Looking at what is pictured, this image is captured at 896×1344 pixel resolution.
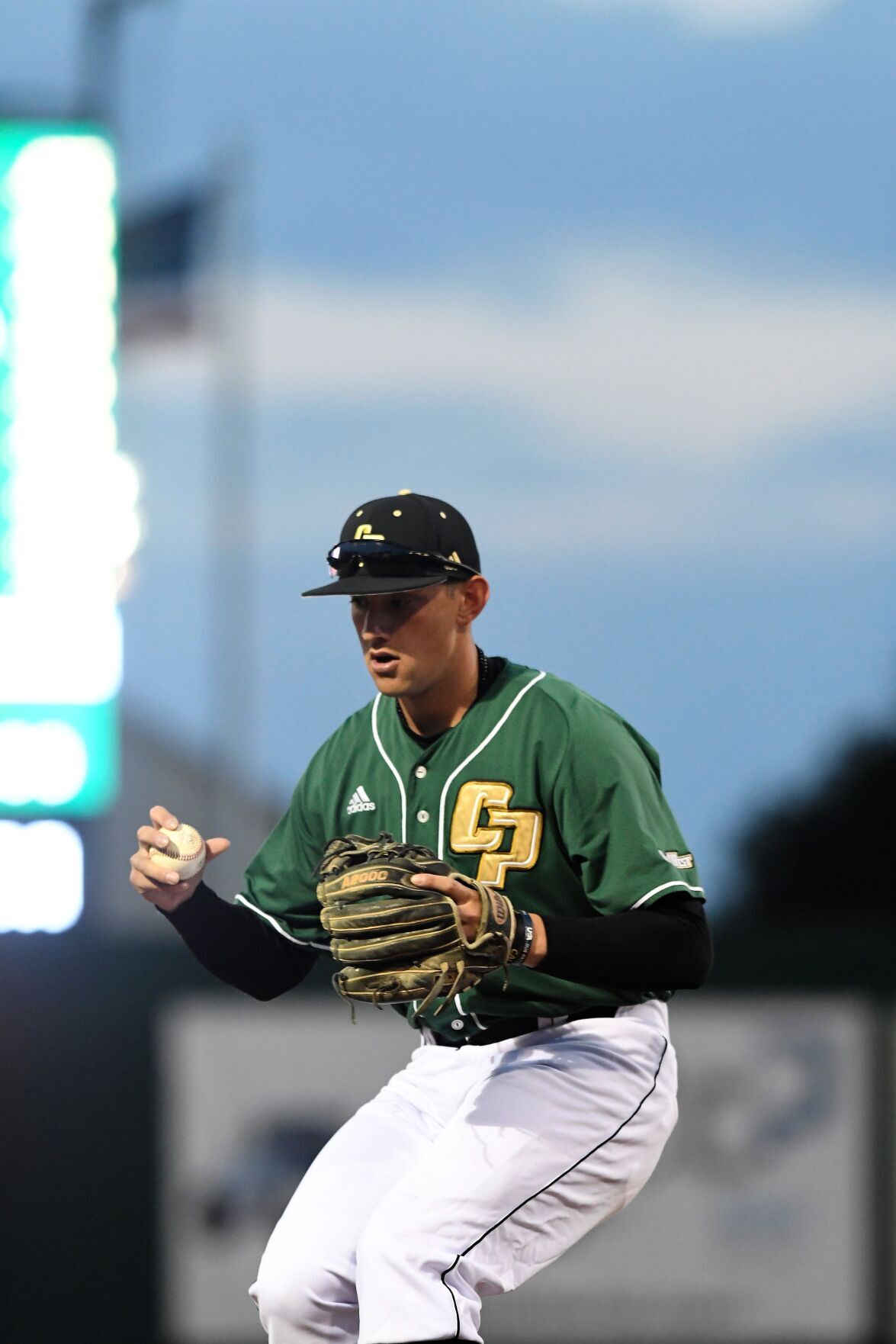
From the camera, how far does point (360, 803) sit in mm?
3916

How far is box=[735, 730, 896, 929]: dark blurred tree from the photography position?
1525cm

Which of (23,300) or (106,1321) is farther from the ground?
(23,300)

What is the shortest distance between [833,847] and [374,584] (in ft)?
40.6

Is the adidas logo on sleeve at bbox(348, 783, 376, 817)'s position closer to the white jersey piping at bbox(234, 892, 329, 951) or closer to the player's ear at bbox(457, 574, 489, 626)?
the white jersey piping at bbox(234, 892, 329, 951)

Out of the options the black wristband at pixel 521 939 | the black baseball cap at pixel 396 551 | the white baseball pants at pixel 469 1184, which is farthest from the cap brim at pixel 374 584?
the white baseball pants at pixel 469 1184

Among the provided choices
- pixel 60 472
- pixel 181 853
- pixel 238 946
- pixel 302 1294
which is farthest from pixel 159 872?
pixel 60 472

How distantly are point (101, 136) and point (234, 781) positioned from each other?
351 inches

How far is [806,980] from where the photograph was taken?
8305 millimetres

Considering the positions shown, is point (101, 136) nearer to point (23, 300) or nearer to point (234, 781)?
point (23, 300)

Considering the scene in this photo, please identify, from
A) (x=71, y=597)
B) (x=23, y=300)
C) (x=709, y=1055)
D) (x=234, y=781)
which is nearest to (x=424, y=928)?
(x=709, y=1055)

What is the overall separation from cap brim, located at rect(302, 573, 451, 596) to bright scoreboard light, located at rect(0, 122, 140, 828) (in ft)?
28.9

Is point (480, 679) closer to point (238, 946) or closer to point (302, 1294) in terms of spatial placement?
point (238, 946)

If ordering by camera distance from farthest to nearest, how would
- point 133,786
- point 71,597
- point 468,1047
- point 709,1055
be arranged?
point 133,786
point 71,597
point 709,1055
point 468,1047

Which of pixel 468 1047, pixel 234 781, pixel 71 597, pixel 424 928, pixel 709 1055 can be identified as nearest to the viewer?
pixel 424 928
